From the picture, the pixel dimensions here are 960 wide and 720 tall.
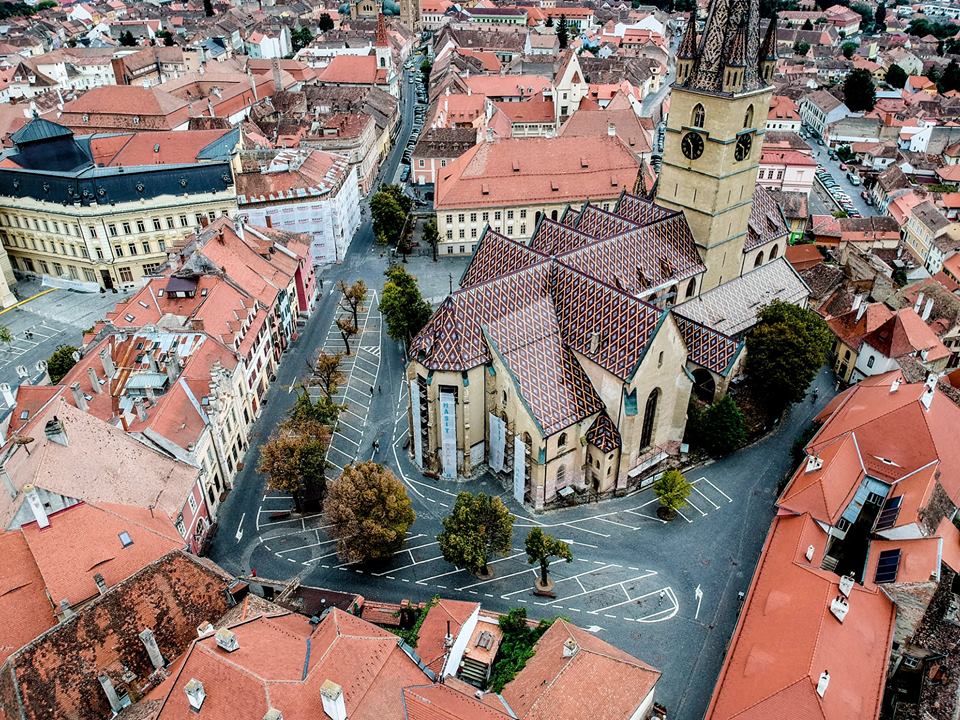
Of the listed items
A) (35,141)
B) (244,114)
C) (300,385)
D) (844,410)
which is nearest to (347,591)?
(300,385)

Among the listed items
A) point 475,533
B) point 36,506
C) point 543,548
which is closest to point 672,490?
point 543,548

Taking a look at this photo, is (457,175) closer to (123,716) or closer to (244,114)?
(244,114)

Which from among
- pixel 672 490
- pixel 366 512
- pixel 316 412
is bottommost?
pixel 672 490

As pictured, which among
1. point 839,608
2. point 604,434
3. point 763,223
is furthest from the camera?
point 763,223

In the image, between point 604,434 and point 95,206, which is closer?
point 604,434

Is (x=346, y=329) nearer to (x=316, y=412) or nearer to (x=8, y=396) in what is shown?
(x=316, y=412)

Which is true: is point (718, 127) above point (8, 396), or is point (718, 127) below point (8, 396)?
above

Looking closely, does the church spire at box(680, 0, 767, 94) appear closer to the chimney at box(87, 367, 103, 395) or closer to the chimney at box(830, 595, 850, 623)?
the chimney at box(830, 595, 850, 623)
